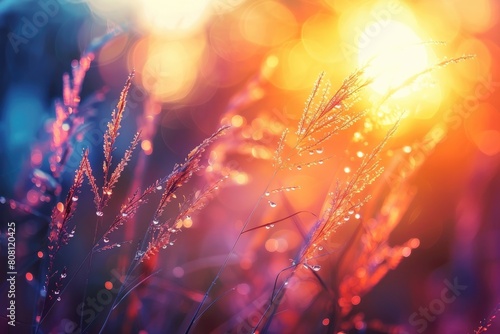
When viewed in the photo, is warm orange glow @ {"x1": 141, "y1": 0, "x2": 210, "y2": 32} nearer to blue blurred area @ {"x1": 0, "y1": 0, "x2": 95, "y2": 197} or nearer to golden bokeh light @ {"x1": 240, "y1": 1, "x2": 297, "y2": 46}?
golden bokeh light @ {"x1": 240, "y1": 1, "x2": 297, "y2": 46}

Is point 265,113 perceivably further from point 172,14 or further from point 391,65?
point 391,65

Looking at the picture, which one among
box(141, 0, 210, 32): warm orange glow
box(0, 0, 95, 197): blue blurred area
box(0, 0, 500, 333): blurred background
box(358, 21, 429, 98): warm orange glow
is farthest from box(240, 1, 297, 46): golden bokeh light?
box(358, 21, 429, 98): warm orange glow

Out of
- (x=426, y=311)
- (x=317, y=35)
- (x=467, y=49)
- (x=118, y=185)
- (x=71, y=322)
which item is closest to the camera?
(x=71, y=322)

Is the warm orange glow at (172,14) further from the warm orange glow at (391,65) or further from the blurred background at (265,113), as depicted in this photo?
the warm orange glow at (391,65)

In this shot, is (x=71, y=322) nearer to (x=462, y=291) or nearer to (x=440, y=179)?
(x=462, y=291)

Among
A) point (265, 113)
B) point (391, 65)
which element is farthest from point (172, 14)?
point (391, 65)

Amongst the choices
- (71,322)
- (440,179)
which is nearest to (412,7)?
(440,179)

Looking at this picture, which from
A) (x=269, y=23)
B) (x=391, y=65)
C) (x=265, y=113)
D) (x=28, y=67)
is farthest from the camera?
(x=269, y=23)

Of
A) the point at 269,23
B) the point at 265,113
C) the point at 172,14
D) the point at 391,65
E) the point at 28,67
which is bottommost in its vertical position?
the point at 391,65
